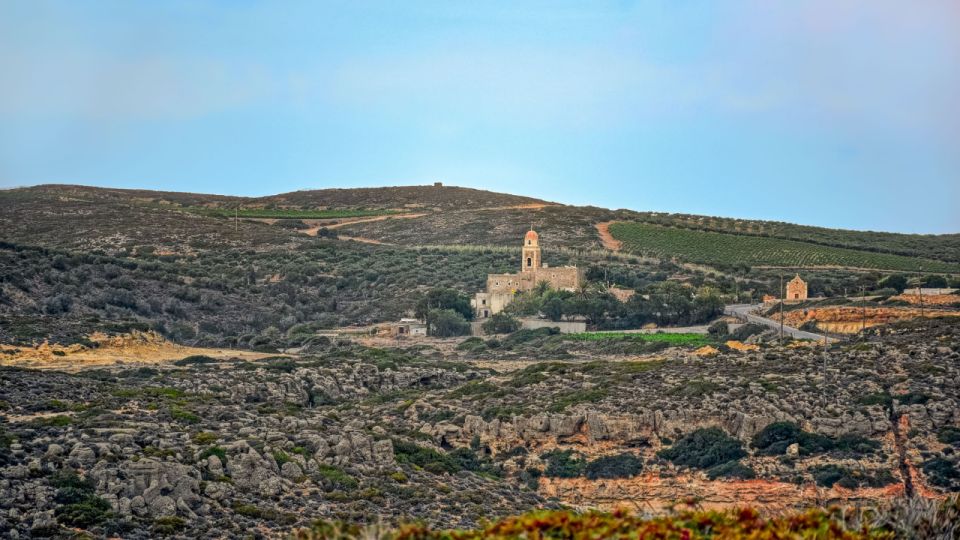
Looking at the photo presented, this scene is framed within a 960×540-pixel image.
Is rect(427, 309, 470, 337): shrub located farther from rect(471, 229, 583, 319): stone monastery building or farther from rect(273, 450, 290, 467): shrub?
rect(273, 450, 290, 467): shrub

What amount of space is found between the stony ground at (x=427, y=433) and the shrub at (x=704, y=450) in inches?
11.9

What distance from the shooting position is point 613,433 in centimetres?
3447

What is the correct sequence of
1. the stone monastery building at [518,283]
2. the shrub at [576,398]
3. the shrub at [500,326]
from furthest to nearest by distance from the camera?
the stone monastery building at [518,283]
the shrub at [500,326]
the shrub at [576,398]

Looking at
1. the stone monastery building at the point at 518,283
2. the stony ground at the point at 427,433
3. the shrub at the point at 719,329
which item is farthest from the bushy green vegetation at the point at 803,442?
the stone monastery building at the point at 518,283

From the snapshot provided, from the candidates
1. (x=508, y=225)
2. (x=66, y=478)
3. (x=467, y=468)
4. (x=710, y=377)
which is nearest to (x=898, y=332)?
(x=710, y=377)

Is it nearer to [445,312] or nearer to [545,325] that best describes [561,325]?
[545,325]

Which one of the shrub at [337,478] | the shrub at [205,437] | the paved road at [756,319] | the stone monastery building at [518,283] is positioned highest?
the stone monastery building at [518,283]

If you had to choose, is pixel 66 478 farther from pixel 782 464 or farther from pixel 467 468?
pixel 782 464

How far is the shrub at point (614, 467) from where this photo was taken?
105 feet

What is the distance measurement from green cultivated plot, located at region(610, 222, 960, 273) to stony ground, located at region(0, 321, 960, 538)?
42912mm

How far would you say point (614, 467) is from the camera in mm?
32312

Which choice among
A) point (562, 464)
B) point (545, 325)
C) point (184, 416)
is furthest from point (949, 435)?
point (545, 325)

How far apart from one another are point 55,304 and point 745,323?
103ft

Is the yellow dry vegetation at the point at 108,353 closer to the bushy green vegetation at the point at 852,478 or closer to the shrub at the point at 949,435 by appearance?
the bushy green vegetation at the point at 852,478
